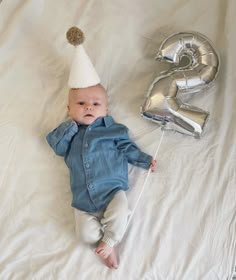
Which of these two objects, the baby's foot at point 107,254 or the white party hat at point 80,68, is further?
the white party hat at point 80,68

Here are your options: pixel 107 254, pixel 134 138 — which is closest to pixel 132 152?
pixel 134 138

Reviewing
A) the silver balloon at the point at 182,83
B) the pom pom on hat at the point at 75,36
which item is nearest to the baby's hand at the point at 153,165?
the silver balloon at the point at 182,83

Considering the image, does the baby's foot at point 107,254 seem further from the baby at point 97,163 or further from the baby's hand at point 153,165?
the baby's hand at point 153,165

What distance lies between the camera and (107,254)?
106cm

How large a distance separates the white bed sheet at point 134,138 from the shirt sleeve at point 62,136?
0.16ft

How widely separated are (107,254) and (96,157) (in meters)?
0.29

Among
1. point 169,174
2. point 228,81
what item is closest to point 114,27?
point 228,81

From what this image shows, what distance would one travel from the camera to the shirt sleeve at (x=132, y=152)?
1.19m

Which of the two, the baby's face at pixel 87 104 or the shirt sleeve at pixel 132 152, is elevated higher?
the baby's face at pixel 87 104

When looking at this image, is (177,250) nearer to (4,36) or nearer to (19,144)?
(19,144)

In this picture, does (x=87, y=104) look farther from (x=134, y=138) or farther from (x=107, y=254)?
(x=107, y=254)

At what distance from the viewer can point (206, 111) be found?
121cm

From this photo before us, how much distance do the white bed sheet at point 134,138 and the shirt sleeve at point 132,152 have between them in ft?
0.09

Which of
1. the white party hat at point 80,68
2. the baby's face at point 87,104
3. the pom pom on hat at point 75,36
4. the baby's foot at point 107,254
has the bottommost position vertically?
the baby's foot at point 107,254
